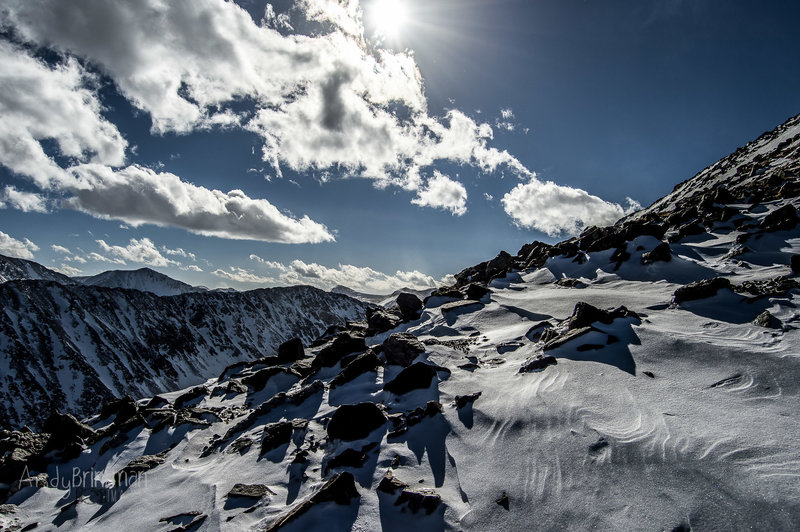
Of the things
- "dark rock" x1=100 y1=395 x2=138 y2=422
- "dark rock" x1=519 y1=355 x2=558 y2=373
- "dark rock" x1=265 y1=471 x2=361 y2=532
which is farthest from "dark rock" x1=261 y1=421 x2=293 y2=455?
"dark rock" x1=100 y1=395 x2=138 y2=422

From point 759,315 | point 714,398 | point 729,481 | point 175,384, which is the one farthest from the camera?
point 175,384

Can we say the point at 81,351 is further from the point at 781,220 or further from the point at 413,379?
the point at 781,220

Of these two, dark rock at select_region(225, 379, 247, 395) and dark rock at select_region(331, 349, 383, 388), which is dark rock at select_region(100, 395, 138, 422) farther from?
dark rock at select_region(331, 349, 383, 388)

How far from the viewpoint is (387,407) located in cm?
1321

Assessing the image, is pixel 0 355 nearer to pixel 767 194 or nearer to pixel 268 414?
pixel 268 414

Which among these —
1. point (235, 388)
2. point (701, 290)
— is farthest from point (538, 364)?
point (235, 388)

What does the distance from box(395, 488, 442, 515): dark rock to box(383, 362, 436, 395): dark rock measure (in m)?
5.92

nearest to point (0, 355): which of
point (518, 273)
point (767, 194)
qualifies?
point (518, 273)

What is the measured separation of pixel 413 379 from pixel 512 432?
5521 millimetres

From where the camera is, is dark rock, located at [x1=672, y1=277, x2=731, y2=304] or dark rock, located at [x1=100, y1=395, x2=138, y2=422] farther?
dark rock, located at [x1=100, y1=395, x2=138, y2=422]

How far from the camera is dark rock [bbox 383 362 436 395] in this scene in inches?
555

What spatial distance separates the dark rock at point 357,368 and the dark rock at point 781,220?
24.4m

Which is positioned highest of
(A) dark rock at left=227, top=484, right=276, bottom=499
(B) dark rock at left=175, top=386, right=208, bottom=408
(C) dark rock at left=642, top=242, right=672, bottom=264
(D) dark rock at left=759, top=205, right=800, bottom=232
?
(D) dark rock at left=759, top=205, right=800, bottom=232

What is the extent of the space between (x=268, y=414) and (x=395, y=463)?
30.8ft
